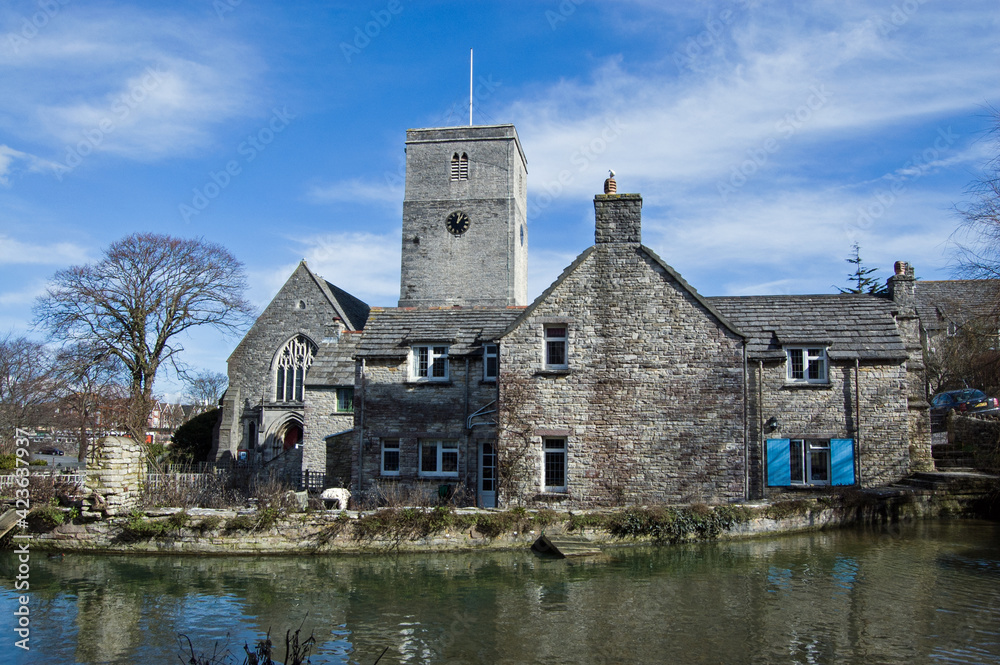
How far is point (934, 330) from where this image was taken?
142 feet

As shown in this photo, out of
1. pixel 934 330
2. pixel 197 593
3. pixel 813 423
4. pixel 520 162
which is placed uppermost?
pixel 520 162

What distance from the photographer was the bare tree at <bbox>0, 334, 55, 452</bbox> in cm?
3670

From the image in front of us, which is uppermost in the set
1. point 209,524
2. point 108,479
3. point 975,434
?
point 975,434

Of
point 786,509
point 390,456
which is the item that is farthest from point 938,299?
point 390,456

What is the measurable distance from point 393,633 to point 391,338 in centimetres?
1360

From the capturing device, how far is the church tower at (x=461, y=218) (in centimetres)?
4441

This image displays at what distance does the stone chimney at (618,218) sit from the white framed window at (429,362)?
635cm

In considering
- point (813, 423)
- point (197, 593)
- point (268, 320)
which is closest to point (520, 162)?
point (268, 320)

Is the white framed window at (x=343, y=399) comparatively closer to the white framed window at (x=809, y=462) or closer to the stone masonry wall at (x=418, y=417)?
the stone masonry wall at (x=418, y=417)

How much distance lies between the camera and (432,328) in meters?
23.7

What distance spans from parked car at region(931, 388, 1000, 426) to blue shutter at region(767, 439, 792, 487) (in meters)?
12.4

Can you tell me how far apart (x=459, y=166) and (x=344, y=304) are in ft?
38.2

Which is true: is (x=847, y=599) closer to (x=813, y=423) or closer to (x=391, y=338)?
(x=813, y=423)

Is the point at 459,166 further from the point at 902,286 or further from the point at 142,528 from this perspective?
the point at 142,528
